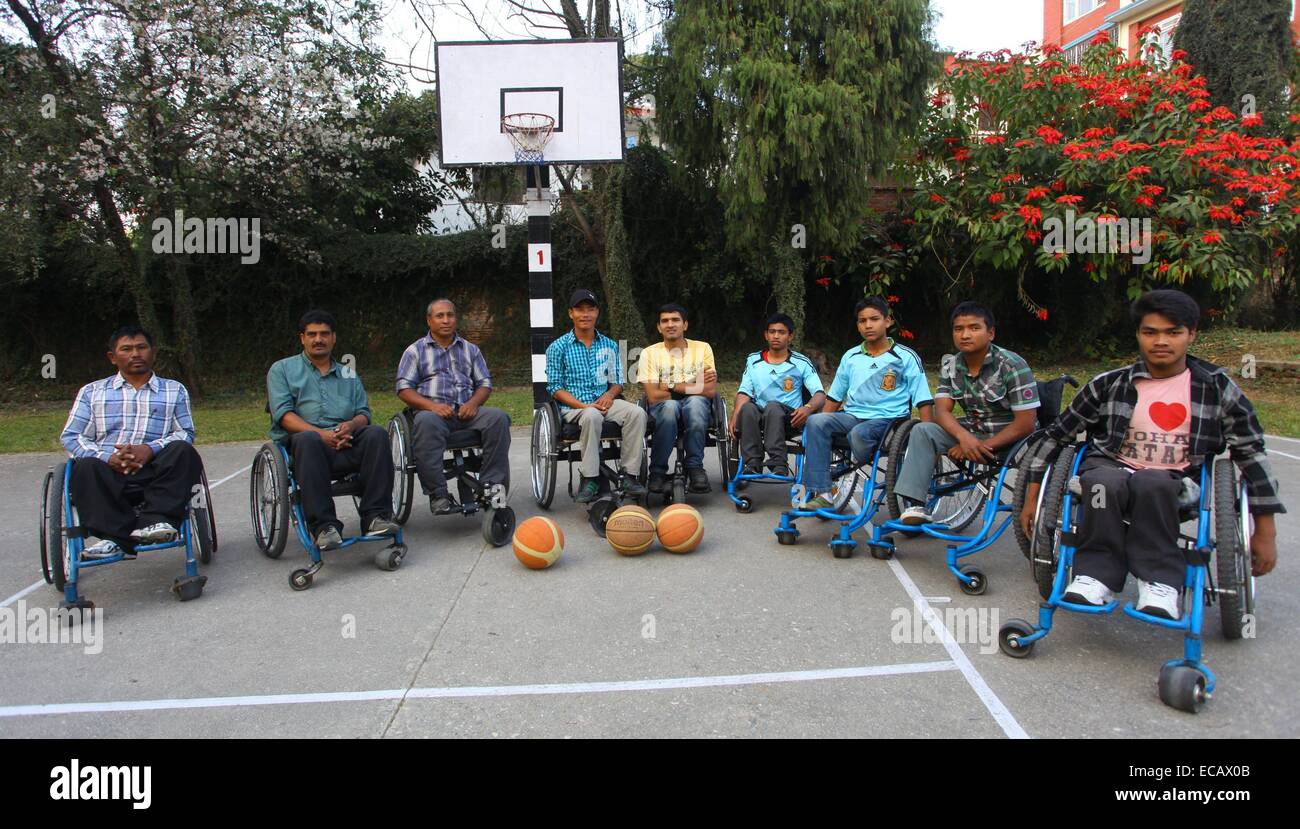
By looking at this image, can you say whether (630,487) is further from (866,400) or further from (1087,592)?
(1087,592)

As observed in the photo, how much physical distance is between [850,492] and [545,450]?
2.02 m

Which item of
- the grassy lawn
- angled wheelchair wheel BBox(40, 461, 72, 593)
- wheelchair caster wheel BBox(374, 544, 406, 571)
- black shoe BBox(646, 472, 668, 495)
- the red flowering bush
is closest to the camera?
angled wheelchair wheel BBox(40, 461, 72, 593)

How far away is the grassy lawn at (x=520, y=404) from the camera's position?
9.88 meters

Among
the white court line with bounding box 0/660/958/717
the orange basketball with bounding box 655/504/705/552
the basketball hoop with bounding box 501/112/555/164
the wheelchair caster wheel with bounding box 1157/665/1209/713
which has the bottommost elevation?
the white court line with bounding box 0/660/958/717

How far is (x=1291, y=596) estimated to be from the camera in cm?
414

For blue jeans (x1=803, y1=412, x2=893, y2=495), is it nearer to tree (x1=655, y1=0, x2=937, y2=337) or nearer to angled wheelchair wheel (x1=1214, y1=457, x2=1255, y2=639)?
angled wheelchair wheel (x1=1214, y1=457, x2=1255, y2=639)

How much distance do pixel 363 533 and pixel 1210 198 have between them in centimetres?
1126

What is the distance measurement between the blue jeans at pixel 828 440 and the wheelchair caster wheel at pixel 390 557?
238 cm

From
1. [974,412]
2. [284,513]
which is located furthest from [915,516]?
[284,513]

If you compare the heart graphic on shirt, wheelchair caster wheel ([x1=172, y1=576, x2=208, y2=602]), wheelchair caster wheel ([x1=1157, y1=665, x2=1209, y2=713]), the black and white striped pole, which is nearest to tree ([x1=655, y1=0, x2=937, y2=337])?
the black and white striped pole

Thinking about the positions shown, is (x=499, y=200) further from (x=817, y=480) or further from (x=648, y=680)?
(x=648, y=680)

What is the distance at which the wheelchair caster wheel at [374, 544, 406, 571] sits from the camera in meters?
4.95

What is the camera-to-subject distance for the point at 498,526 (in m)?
5.39

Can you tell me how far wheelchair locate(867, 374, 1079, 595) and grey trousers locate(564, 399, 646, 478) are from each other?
1561 mm
